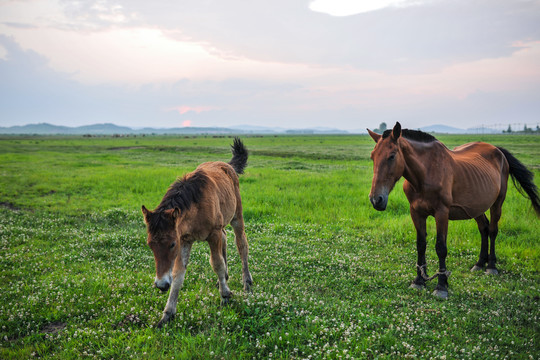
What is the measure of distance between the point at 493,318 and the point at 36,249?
41.0ft

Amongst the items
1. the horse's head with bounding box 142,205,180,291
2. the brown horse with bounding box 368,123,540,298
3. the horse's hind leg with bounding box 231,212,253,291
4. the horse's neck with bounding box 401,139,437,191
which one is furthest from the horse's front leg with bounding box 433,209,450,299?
the horse's head with bounding box 142,205,180,291

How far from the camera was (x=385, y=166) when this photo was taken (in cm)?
651

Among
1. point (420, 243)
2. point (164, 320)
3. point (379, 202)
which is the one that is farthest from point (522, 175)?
point (164, 320)

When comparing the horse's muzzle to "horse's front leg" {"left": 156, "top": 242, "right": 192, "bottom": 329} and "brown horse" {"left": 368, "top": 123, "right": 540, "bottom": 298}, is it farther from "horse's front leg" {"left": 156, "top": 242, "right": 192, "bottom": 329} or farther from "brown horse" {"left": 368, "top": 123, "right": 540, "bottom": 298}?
"horse's front leg" {"left": 156, "top": 242, "right": 192, "bottom": 329}

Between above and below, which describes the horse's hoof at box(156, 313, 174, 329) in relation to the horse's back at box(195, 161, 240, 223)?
below

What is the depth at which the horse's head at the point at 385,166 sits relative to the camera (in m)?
6.33

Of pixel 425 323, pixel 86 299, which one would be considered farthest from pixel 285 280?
pixel 86 299

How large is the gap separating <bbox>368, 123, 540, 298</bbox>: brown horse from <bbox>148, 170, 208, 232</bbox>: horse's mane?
360 centimetres

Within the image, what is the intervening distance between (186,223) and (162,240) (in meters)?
0.69

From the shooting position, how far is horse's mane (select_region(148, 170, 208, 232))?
4.97 meters

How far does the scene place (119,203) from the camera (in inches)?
643

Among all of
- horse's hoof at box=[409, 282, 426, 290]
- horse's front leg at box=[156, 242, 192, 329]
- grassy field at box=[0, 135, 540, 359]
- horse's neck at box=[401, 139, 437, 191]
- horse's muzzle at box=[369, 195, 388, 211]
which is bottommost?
horse's hoof at box=[409, 282, 426, 290]

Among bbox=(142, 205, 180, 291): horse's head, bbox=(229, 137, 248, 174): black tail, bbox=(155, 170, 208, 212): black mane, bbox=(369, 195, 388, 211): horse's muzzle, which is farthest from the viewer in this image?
bbox=(229, 137, 248, 174): black tail

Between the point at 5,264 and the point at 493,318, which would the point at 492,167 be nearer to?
the point at 493,318
